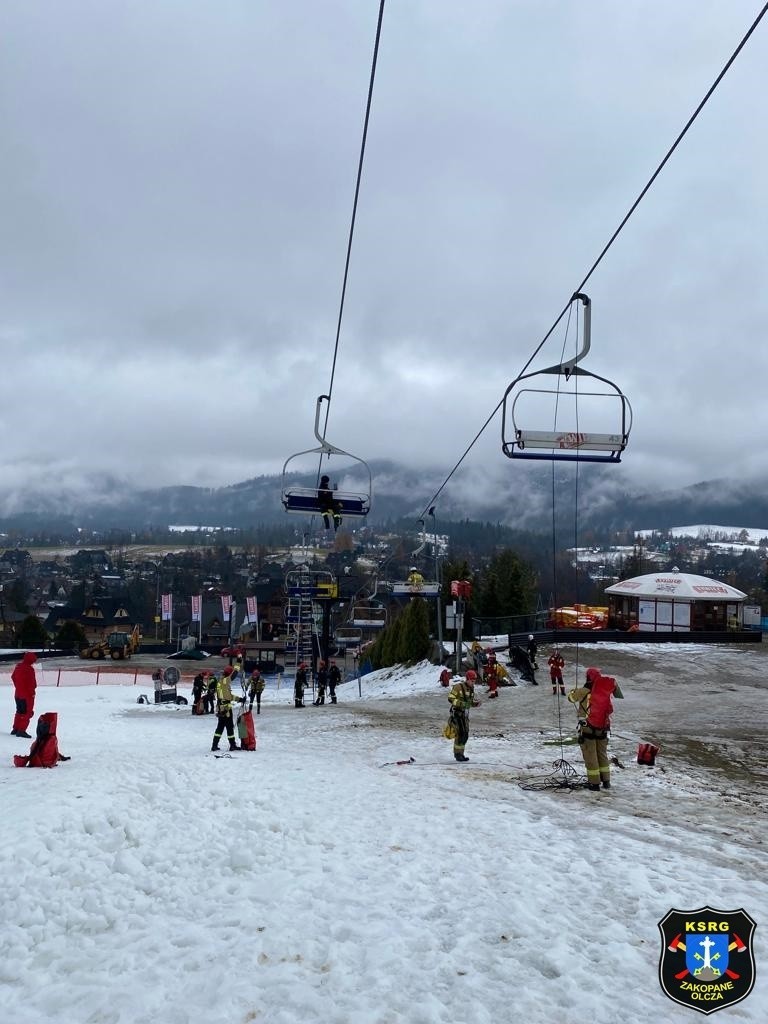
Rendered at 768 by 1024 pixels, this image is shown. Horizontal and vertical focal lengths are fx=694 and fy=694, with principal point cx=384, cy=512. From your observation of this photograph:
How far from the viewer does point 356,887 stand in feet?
22.8

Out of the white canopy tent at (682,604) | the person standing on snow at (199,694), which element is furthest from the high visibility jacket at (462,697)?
the white canopy tent at (682,604)

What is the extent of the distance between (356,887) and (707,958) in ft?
10.5

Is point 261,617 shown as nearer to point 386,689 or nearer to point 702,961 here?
point 386,689

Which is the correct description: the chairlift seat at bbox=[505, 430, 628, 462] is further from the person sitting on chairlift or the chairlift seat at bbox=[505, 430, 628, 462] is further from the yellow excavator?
the yellow excavator

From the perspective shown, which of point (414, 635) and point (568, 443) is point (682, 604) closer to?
point (414, 635)

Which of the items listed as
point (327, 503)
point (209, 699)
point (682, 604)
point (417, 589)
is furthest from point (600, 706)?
point (682, 604)

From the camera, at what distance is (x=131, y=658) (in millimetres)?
79375

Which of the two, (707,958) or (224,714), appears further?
(224,714)

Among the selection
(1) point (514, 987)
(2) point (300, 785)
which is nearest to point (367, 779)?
(2) point (300, 785)

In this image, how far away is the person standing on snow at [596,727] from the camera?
10984 mm

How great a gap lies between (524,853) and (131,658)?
7876cm

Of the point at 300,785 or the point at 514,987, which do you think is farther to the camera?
the point at 300,785

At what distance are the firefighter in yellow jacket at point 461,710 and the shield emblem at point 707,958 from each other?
740 cm

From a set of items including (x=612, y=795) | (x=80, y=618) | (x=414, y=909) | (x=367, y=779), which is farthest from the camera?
(x=80, y=618)
